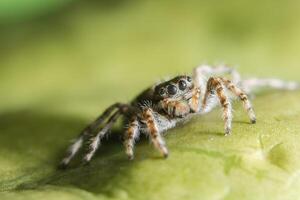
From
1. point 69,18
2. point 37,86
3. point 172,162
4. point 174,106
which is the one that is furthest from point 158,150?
point 69,18

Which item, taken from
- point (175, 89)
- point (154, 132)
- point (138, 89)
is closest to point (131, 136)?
point (154, 132)

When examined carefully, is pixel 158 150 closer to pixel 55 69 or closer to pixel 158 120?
pixel 158 120

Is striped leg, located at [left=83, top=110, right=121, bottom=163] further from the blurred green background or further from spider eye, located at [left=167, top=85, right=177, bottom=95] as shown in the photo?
spider eye, located at [left=167, top=85, right=177, bottom=95]

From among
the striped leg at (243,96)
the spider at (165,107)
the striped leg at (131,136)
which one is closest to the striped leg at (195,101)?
the spider at (165,107)

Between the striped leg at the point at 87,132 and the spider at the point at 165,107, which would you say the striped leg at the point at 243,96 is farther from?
the striped leg at the point at 87,132

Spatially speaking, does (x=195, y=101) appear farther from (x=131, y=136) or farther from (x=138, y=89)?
(x=138, y=89)

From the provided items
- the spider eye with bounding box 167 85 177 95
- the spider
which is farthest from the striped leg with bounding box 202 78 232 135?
the spider eye with bounding box 167 85 177 95
